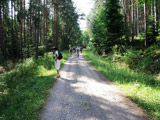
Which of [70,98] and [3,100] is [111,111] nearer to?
[70,98]

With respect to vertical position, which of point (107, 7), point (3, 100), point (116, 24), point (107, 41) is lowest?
point (3, 100)

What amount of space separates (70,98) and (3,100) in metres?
2.76

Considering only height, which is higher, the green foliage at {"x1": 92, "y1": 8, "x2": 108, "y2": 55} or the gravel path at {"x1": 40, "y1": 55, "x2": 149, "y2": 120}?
the green foliage at {"x1": 92, "y1": 8, "x2": 108, "y2": 55}

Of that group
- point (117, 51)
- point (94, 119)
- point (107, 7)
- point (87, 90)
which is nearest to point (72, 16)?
point (107, 7)

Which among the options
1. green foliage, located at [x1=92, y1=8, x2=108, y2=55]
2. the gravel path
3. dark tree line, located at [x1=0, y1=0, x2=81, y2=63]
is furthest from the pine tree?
the gravel path

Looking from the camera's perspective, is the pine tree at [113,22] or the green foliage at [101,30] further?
the green foliage at [101,30]

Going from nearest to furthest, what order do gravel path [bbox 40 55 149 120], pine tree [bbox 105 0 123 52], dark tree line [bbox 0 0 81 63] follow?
gravel path [bbox 40 55 149 120] → pine tree [bbox 105 0 123 52] → dark tree line [bbox 0 0 81 63]

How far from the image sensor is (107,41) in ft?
54.6

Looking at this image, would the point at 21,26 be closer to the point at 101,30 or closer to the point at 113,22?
the point at 101,30

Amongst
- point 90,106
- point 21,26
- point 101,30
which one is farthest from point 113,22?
point 90,106

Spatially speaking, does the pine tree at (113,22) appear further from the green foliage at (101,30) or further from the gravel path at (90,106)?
the gravel path at (90,106)

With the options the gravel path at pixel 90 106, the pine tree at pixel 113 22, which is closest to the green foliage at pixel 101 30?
the pine tree at pixel 113 22

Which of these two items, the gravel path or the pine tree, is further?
the pine tree

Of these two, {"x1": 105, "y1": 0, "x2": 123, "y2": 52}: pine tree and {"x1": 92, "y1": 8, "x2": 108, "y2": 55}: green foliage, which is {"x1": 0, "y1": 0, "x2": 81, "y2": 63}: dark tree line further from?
{"x1": 105, "y1": 0, "x2": 123, "y2": 52}: pine tree
